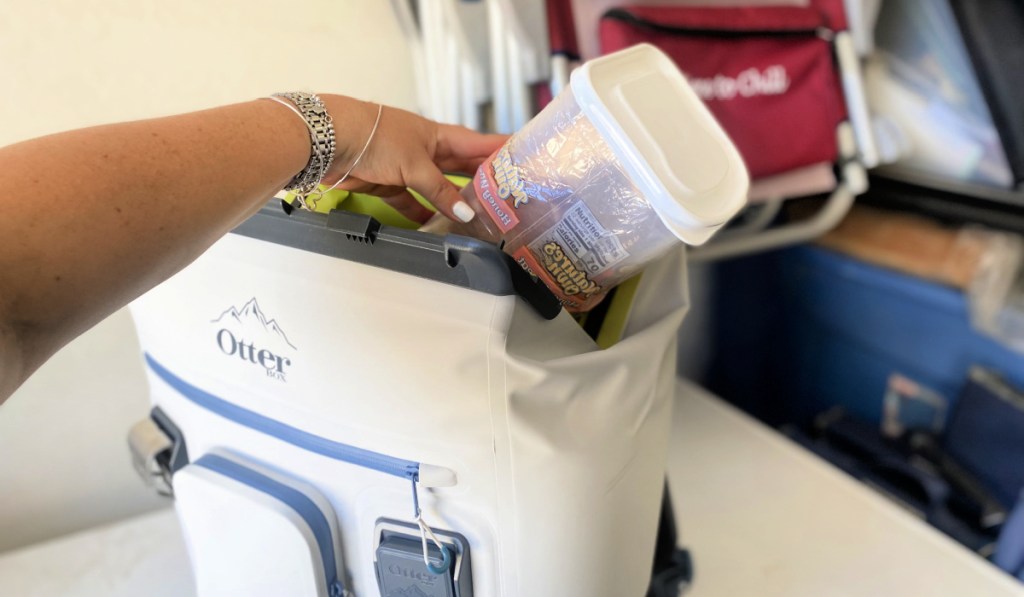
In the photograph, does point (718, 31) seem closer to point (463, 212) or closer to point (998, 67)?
point (998, 67)

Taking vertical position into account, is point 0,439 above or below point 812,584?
above

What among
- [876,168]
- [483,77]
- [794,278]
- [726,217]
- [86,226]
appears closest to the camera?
[86,226]

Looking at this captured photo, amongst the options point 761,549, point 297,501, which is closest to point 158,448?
point 297,501

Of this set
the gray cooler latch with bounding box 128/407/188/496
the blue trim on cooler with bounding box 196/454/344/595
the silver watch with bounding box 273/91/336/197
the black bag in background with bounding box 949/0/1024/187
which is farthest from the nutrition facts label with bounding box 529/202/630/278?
the black bag in background with bounding box 949/0/1024/187

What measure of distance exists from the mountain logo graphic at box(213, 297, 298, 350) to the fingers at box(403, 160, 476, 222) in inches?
5.9

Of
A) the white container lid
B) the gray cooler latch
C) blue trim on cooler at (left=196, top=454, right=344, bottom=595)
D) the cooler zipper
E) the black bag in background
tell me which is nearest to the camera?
the white container lid

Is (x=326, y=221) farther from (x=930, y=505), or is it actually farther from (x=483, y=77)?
(x=930, y=505)

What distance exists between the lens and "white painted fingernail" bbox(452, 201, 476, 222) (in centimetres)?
52

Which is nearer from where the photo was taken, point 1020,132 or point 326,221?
point 326,221

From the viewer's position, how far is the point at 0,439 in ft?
2.64

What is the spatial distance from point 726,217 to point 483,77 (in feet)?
1.65

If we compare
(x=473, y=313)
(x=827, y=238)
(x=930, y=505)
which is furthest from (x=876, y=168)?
(x=473, y=313)

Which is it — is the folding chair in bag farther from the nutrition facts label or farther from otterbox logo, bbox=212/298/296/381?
otterbox logo, bbox=212/298/296/381

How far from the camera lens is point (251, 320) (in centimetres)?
52
